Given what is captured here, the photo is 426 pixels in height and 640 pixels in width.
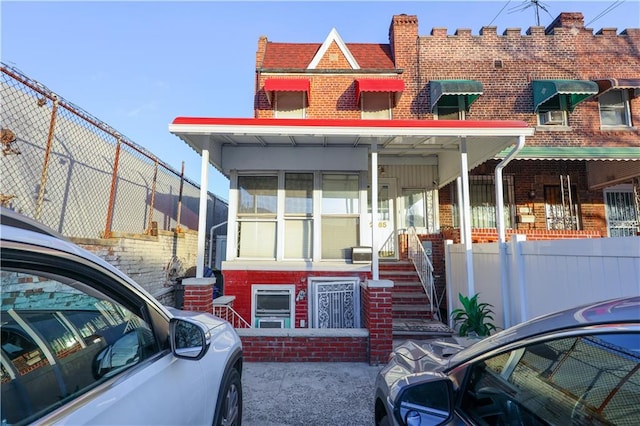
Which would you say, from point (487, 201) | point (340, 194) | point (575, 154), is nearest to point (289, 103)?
point (340, 194)

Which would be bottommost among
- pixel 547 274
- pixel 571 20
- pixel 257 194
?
pixel 547 274

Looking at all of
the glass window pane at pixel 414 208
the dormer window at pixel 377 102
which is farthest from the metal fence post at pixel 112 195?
the glass window pane at pixel 414 208

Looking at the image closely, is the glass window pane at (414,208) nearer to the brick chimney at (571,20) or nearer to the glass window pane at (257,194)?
the glass window pane at (257,194)

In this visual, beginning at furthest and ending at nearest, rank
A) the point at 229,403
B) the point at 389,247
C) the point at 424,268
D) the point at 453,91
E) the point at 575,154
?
the point at 453,91
the point at 389,247
the point at 575,154
the point at 424,268
the point at 229,403

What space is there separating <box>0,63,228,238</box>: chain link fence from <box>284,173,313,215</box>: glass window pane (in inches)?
125

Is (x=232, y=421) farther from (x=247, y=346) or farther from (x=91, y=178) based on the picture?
(x=91, y=178)

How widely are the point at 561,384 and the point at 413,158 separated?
23.4 feet

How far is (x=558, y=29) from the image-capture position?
33.7 feet

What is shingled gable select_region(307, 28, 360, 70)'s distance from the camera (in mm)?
10062

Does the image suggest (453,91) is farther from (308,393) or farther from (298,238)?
(308,393)

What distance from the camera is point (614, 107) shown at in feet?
32.6

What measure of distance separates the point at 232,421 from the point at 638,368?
8.12 feet

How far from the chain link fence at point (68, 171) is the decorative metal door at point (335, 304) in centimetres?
385

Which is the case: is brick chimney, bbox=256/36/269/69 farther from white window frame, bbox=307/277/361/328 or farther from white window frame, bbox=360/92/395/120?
white window frame, bbox=307/277/361/328
